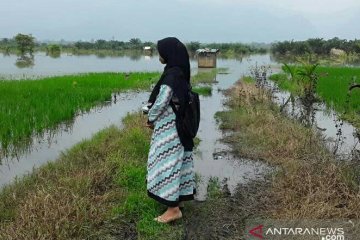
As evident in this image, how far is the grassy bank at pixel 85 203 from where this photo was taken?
3.03 m

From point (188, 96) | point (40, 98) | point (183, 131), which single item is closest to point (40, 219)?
point (183, 131)

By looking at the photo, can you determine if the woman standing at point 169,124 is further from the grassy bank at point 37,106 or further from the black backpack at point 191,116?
the grassy bank at point 37,106

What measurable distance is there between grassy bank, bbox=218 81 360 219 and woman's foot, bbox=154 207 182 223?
806mm

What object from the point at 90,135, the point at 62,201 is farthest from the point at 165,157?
the point at 90,135

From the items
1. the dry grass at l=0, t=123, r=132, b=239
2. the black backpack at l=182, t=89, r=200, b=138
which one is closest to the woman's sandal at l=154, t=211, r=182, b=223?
the dry grass at l=0, t=123, r=132, b=239

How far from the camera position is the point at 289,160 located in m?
4.88

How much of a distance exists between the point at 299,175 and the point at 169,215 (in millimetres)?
1424

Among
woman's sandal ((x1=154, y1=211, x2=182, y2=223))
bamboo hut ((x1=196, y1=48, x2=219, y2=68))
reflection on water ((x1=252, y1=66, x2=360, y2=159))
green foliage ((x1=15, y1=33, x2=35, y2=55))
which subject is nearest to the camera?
woman's sandal ((x1=154, y1=211, x2=182, y2=223))

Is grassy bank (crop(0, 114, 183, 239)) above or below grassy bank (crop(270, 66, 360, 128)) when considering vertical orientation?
below

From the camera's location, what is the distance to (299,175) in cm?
392

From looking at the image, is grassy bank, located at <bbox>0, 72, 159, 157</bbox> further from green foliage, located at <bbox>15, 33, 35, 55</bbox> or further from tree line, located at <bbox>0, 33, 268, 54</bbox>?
tree line, located at <bbox>0, 33, 268, 54</bbox>

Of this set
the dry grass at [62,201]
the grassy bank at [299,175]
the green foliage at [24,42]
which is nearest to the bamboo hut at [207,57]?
the grassy bank at [299,175]

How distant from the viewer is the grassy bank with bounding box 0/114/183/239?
303 centimetres

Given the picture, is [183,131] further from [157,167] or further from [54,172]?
[54,172]
